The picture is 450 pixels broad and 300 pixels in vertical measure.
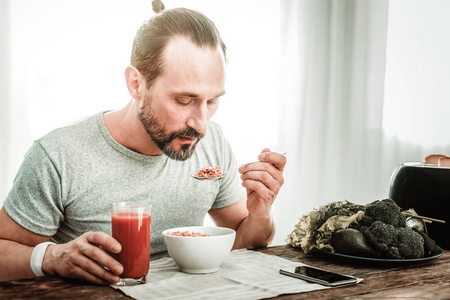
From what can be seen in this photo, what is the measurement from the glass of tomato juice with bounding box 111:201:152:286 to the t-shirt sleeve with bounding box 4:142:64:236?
447 mm

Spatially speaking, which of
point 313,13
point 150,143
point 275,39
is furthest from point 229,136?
point 150,143

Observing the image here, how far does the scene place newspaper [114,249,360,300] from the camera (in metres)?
1.00

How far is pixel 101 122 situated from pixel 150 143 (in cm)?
18

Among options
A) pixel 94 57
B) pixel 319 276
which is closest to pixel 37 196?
pixel 319 276

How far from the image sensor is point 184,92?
1.42 meters

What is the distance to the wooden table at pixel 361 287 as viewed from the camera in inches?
38.8

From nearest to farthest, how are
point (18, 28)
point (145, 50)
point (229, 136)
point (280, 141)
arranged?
point (145, 50)
point (18, 28)
point (229, 136)
point (280, 141)

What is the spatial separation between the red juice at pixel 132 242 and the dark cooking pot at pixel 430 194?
0.90 metres

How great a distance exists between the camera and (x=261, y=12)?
3.30 meters

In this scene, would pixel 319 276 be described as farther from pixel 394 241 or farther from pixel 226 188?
pixel 226 188

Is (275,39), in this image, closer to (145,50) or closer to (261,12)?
(261,12)

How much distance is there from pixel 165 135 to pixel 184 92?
0.16 meters

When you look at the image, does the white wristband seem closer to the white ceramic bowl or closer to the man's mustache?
the white ceramic bowl

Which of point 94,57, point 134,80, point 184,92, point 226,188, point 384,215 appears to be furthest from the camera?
point 94,57
